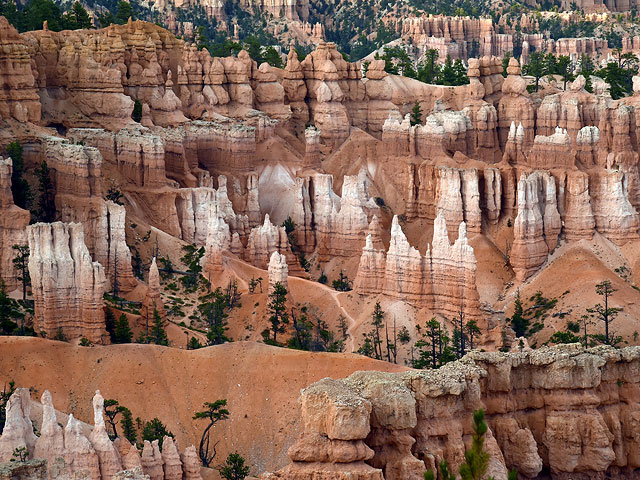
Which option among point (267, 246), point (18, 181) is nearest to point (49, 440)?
point (18, 181)

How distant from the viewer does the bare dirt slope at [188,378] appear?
264ft

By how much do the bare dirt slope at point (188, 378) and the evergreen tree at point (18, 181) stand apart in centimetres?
1461

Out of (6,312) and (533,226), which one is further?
(533,226)

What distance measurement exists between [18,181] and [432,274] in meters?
20.0

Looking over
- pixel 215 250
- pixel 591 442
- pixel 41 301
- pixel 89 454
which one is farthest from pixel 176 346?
pixel 591 442

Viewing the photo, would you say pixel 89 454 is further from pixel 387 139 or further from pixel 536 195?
pixel 387 139

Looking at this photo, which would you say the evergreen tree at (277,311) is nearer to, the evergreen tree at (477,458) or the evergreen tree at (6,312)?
the evergreen tree at (6,312)

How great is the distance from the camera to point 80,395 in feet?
269

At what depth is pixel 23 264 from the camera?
91062 mm

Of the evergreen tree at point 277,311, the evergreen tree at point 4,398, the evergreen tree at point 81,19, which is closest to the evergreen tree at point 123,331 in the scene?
the evergreen tree at point 277,311

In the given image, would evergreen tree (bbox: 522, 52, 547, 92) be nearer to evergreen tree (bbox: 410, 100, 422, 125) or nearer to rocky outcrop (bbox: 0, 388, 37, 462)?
evergreen tree (bbox: 410, 100, 422, 125)

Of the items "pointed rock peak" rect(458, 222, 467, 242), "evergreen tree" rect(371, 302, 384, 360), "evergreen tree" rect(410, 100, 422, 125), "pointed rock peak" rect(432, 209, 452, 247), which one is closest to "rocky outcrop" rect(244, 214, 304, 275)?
"evergreen tree" rect(371, 302, 384, 360)

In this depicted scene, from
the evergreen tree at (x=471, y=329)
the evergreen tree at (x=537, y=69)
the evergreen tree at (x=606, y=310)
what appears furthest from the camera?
the evergreen tree at (x=537, y=69)

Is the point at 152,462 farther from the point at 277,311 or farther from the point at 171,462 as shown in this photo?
the point at 277,311
